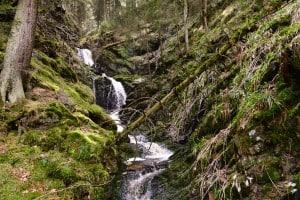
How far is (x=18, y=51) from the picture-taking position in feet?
30.7

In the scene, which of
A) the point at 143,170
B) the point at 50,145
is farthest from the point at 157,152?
the point at 50,145

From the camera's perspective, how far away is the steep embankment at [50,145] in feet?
21.9

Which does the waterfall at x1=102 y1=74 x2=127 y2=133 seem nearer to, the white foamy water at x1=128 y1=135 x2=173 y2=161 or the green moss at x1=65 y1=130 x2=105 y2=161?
Result: the white foamy water at x1=128 y1=135 x2=173 y2=161

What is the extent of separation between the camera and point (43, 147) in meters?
7.82

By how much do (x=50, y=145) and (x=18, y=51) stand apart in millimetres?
3165

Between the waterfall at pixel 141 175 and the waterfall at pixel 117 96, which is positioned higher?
the waterfall at pixel 117 96

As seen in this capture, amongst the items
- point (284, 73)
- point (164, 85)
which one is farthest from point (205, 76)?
point (164, 85)

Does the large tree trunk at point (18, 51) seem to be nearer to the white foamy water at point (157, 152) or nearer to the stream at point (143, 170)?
the stream at point (143, 170)

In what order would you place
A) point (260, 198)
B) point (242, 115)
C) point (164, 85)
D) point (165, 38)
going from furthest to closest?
point (165, 38) < point (164, 85) < point (242, 115) < point (260, 198)

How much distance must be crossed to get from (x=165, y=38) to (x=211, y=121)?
18.2 m

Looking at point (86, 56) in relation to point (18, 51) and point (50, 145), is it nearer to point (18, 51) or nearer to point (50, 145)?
point (18, 51)

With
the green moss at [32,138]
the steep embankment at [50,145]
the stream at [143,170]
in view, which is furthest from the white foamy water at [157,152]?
the green moss at [32,138]

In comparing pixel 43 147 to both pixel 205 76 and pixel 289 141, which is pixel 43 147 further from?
pixel 289 141

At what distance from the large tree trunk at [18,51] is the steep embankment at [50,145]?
40 cm
